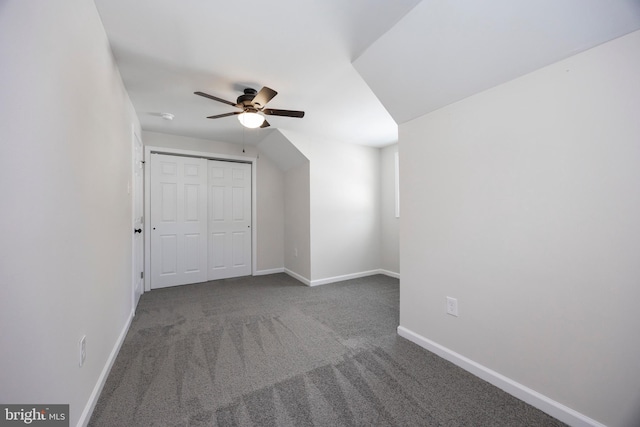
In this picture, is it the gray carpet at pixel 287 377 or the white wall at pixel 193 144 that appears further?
the white wall at pixel 193 144

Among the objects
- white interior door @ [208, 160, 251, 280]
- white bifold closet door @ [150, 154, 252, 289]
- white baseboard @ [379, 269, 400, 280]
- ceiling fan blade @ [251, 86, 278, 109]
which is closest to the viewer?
ceiling fan blade @ [251, 86, 278, 109]

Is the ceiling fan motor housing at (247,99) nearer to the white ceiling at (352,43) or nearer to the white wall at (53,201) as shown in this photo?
the white ceiling at (352,43)

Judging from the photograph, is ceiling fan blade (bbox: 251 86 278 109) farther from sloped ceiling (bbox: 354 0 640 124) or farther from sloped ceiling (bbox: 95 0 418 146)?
sloped ceiling (bbox: 354 0 640 124)

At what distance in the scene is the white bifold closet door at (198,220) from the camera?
12.0 feet

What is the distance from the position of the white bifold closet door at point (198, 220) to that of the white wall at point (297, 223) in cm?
68

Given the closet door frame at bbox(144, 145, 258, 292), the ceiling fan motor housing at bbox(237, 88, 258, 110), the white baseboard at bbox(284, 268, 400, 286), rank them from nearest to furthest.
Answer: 1. the ceiling fan motor housing at bbox(237, 88, 258, 110)
2. the closet door frame at bbox(144, 145, 258, 292)
3. the white baseboard at bbox(284, 268, 400, 286)

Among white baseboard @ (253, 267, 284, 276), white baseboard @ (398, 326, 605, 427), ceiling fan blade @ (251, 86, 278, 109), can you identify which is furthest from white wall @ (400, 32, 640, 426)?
white baseboard @ (253, 267, 284, 276)

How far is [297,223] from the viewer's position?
417 centimetres

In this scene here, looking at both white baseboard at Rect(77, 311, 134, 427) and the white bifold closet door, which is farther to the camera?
the white bifold closet door

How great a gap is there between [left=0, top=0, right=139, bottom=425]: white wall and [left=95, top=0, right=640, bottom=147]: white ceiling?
39 centimetres

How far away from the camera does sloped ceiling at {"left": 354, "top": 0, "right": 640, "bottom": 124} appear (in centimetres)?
115

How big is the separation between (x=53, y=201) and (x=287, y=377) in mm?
1582

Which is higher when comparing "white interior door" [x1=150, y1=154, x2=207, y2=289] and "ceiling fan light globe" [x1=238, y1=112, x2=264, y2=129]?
"ceiling fan light globe" [x1=238, y1=112, x2=264, y2=129]

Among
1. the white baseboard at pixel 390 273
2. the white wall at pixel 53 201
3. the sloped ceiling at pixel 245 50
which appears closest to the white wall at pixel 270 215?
the sloped ceiling at pixel 245 50
